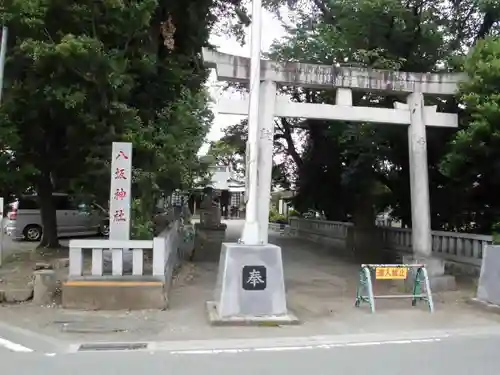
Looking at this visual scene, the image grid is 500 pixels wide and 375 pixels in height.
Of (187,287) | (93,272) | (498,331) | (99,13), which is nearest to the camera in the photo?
(498,331)

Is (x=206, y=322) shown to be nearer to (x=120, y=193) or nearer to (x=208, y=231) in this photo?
(x=120, y=193)

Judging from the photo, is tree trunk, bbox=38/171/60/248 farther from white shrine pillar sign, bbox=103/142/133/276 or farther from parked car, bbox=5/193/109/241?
white shrine pillar sign, bbox=103/142/133/276

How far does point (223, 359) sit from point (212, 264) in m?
9.53

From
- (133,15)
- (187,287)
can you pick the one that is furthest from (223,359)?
(133,15)

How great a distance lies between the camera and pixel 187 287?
12.1 meters

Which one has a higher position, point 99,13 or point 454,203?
point 99,13

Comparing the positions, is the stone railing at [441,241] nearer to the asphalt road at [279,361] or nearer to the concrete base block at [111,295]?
the asphalt road at [279,361]

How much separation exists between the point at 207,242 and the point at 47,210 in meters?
6.95

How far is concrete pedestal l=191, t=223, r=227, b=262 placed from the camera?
58.7ft

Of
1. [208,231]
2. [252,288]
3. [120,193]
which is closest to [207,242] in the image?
[208,231]

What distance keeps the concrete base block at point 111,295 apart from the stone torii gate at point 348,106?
2.47 m

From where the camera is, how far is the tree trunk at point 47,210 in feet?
54.3

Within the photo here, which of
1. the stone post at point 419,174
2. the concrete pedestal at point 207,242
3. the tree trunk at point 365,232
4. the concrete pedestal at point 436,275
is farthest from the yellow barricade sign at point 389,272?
the tree trunk at point 365,232

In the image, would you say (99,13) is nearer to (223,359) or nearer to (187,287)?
(187,287)
